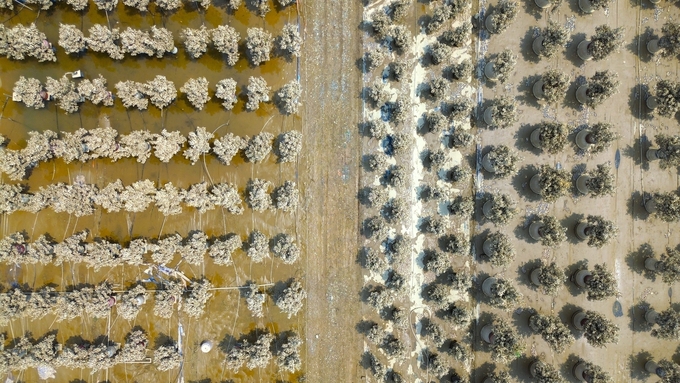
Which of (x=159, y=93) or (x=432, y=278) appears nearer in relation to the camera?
(x=159, y=93)

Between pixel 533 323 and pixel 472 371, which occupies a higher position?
pixel 533 323

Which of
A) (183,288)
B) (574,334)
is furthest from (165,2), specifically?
(574,334)

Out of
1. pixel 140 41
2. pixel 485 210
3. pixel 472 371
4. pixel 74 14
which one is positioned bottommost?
pixel 472 371

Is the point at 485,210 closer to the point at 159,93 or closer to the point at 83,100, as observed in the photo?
the point at 159,93

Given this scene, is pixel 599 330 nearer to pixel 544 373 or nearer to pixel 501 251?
pixel 544 373

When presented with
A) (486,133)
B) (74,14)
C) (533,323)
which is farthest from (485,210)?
(74,14)

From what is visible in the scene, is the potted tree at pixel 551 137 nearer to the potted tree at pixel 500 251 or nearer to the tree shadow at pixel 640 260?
the potted tree at pixel 500 251

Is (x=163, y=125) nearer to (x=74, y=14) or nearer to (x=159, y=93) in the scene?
(x=159, y=93)

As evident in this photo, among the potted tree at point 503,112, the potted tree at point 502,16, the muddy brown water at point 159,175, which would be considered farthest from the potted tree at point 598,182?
the muddy brown water at point 159,175

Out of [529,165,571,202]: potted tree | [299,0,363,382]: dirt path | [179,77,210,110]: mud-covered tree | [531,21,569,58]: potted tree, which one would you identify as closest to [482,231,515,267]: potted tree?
[529,165,571,202]: potted tree
